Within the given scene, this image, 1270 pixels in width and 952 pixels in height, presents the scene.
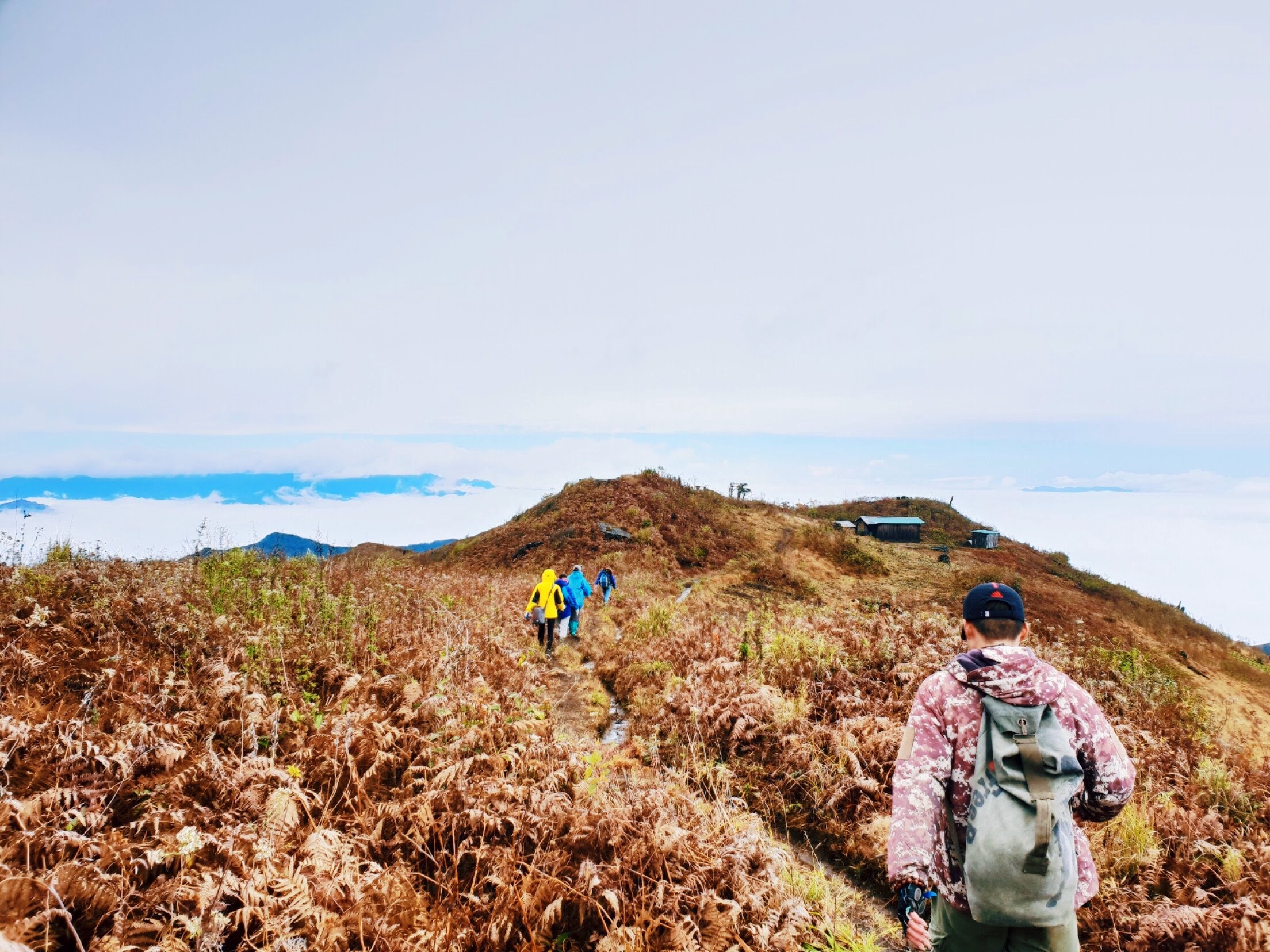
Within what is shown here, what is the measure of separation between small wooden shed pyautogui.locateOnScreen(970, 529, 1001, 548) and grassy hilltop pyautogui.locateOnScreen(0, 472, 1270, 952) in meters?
29.6

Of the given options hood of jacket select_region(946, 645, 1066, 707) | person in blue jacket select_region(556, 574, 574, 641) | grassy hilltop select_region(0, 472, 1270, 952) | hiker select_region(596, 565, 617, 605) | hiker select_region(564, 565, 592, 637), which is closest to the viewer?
hood of jacket select_region(946, 645, 1066, 707)

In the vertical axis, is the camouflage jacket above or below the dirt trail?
above

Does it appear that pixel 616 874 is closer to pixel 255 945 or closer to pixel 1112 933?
A: pixel 255 945

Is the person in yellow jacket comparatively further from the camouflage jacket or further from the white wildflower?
the camouflage jacket

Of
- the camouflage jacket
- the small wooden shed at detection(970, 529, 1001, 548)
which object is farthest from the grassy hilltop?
the small wooden shed at detection(970, 529, 1001, 548)

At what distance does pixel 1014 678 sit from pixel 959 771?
0.61 meters

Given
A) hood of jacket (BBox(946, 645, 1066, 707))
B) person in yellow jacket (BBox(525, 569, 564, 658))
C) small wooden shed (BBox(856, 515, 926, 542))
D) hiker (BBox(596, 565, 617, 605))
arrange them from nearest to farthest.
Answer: hood of jacket (BBox(946, 645, 1066, 707)), person in yellow jacket (BBox(525, 569, 564, 658)), hiker (BBox(596, 565, 617, 605)), small wooden shed (BBox(856, 515, 926, 542))

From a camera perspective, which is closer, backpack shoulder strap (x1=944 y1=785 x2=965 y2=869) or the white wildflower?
backpack shoulder strap (x1=944 y1=785 x2=965 y2=869)

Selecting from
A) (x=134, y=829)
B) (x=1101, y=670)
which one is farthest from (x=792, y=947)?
(x=1101, y=670)

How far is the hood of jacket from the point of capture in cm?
249

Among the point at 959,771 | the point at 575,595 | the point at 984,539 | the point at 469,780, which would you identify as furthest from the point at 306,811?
the point at 984,539

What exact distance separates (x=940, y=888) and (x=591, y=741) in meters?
5.42

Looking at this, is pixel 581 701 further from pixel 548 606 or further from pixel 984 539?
pixel 984 539

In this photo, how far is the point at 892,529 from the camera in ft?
128
